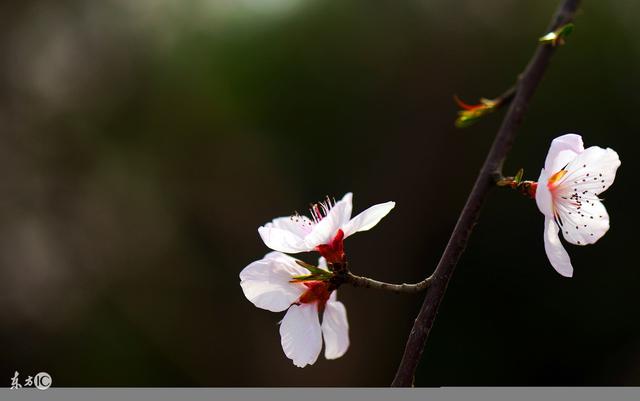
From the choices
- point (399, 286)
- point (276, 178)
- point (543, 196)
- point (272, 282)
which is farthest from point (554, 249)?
point (276, 178)

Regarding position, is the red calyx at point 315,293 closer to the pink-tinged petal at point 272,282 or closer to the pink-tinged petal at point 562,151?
the pink-tinged petal at point 272,282

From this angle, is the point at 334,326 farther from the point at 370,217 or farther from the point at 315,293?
the point at 370,217

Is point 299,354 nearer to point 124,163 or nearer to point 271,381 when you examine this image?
point 271,381

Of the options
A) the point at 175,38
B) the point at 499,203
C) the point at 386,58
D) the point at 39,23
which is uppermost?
the point at 39,23

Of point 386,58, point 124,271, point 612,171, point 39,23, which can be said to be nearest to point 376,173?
point 386,58

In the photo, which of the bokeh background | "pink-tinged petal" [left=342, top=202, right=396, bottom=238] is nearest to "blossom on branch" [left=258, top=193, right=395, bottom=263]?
"pink-tinged petal" [left=342, top=202, right=396, bottom=238]

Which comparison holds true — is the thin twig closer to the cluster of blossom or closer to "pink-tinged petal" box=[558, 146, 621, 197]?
the cluster of blossom
